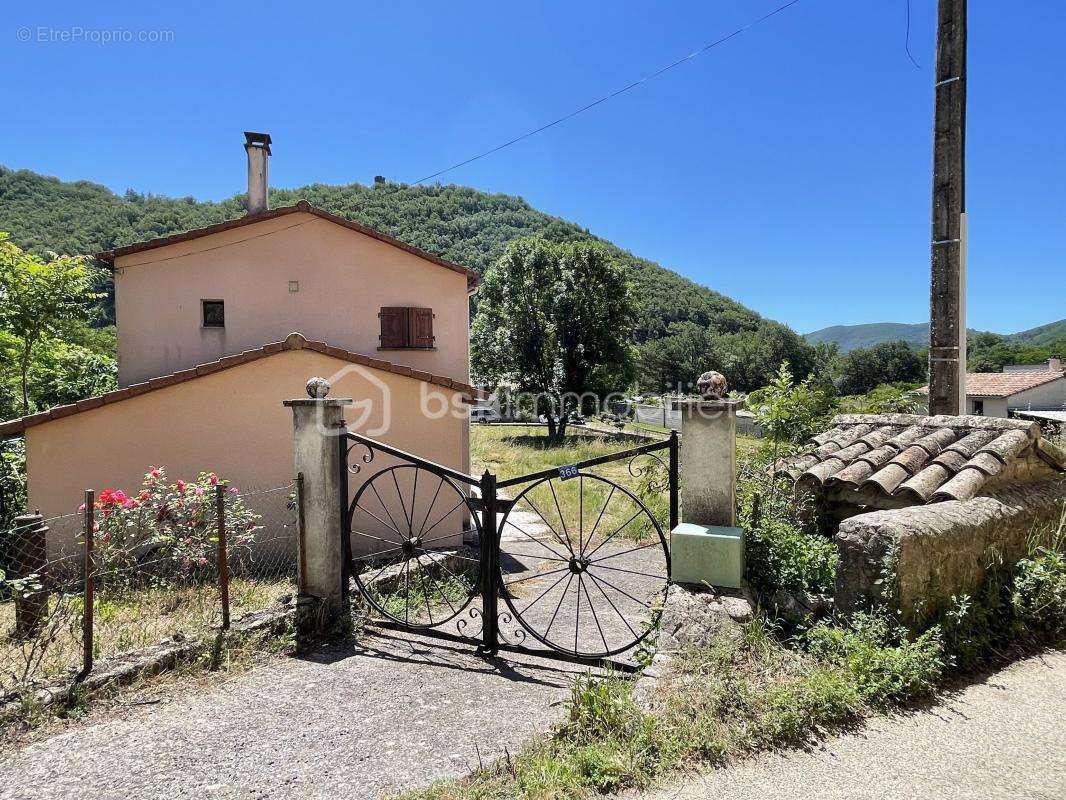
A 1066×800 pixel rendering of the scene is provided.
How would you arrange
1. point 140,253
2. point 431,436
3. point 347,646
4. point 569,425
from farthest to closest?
point 569,425
point 140,253
point 431,436
point 347,646

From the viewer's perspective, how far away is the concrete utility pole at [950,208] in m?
6.13

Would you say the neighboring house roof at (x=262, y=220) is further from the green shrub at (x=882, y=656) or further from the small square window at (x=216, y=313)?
the green shrub at (x=882, y=656)

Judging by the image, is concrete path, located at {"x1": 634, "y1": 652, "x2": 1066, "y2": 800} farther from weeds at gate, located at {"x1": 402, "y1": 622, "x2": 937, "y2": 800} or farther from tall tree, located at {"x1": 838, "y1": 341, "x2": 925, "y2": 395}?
tall tree, located at {"x1": 838, "y1": 341, "x2": 925, "y2": 395}

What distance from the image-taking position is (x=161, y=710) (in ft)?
12.7

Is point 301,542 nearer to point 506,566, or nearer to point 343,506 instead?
point 343,506

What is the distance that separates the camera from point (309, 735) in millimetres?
3529

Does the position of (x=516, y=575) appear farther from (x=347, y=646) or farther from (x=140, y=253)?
(x=140, y=253)

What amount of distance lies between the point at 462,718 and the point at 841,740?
2.29 meters

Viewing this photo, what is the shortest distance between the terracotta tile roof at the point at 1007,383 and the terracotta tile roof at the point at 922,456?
43216 mm

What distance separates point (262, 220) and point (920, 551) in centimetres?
1099

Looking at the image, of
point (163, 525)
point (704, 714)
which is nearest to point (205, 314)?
point (163, 525)

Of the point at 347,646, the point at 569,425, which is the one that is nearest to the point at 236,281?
the point at 347,646

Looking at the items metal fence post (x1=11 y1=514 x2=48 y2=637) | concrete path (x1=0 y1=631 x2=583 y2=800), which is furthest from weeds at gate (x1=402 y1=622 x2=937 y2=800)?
metal fence post (x1=11 y1=514 x2=48 y2=637)

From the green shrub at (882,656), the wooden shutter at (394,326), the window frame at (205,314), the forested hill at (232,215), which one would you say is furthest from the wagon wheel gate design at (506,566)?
the forested hill at (232,215)
